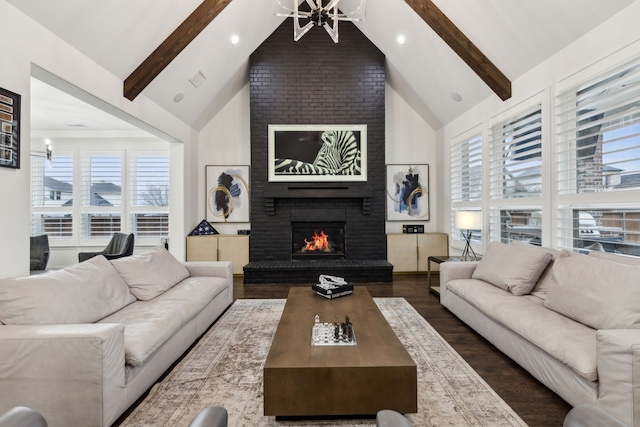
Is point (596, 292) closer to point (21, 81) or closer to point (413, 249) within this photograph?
point (413, 249)

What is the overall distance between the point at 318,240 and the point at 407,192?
1895mm

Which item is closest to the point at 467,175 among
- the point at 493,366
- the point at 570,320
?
the point at 570,320

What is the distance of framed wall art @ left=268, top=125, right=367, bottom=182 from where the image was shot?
19.0 feet

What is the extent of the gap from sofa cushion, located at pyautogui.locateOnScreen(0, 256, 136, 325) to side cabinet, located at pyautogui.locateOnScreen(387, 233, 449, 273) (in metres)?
4.25

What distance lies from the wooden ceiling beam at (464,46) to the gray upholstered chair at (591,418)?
4.05m

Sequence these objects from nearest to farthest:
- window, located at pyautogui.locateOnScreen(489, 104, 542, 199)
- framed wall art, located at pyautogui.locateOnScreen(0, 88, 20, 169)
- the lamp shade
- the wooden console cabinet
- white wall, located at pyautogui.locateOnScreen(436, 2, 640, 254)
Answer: framed wall art, located at pyautogui.locateOnScreen(0, 88, 20, 169)
white wall, located at pyautogui.locateOnScreen(436, 2, 640, 254)
window, located at pyautogui.locateOnScreen(489, 104, 542, 199)
the lamp shade
the wooden console cabinet

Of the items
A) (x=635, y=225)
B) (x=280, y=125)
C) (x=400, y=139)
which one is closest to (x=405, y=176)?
(x=400, y=139)

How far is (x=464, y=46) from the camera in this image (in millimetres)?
4121

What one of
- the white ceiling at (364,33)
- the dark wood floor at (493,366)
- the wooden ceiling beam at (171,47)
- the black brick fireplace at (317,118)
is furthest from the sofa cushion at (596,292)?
the wooden ceiling beam at (171,47)

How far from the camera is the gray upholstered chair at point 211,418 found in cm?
89

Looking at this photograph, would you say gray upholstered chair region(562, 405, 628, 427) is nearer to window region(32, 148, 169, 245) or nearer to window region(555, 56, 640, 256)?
window region(555, 56, 640, 256)

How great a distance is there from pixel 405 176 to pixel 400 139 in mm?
713

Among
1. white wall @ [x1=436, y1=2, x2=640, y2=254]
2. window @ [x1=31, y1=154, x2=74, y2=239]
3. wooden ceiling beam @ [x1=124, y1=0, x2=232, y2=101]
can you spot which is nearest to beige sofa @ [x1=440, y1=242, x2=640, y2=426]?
white wall @ [x1=436, y1=2, x2=640, y2=254]

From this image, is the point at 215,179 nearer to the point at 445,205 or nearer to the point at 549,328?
the point at 445,205
